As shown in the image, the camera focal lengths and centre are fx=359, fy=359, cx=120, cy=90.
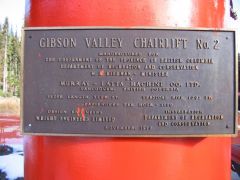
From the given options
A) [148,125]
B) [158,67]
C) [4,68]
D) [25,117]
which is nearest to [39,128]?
[25,117]

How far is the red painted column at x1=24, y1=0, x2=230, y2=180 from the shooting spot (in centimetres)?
317

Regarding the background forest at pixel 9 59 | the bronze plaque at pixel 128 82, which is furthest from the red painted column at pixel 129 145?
the background forest at pixel 9 59

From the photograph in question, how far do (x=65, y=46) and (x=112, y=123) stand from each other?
2.60 feet

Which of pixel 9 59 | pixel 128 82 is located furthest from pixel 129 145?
pixel 9 59

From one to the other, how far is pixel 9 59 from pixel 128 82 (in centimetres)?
2040

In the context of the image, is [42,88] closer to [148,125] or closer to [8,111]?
[148,125]

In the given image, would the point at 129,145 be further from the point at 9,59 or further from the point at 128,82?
the point at 9,59

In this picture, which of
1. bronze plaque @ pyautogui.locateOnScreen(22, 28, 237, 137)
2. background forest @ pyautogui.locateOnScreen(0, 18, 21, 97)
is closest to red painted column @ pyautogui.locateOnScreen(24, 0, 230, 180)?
bronze plaque @ pyautogui.locateOnScreen(22, 28, 237, 137)

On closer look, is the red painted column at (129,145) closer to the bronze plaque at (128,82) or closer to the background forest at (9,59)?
the bronze plaque at (128,82)

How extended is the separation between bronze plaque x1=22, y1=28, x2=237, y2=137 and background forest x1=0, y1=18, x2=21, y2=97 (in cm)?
1344

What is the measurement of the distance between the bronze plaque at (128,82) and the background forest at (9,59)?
13437 millimetres

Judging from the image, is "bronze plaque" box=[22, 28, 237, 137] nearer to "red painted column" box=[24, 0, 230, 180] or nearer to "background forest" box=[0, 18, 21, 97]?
"red painted column" box=[24, 0, 230, 180]

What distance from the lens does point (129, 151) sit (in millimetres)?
3197

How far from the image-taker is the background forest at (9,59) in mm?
17359
